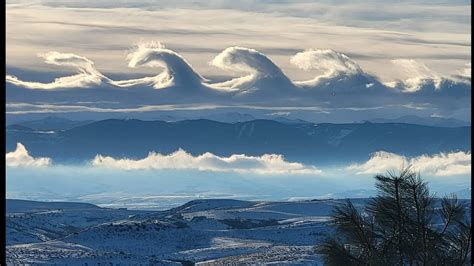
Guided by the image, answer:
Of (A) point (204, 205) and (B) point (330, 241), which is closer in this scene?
(B) point (330, 241)

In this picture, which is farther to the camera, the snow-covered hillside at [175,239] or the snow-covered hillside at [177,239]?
the snow-covered hillside at [175,239]

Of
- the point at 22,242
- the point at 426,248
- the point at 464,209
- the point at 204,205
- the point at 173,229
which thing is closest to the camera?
the point at 426,248

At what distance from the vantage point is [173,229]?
373ft

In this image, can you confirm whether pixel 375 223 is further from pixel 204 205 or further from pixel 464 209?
pixel 204 205

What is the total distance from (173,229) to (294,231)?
12286 millimetres

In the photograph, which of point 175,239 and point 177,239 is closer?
point 175,239

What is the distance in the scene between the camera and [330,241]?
12961mm

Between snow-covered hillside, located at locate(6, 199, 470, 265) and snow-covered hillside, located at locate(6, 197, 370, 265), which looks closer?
snow-covered hillside, located at locate(6, 199, 470, 265)

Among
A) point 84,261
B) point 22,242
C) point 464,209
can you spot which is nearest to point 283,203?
point 22,242

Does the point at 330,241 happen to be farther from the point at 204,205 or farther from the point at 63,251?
the point at 204,205

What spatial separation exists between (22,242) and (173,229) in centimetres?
1990

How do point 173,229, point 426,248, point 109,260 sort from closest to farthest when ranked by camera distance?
point 426,248
point 109,260
point 173,229

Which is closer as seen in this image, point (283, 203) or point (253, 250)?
point (253, 250)

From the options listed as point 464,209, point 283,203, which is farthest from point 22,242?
point 464,209
